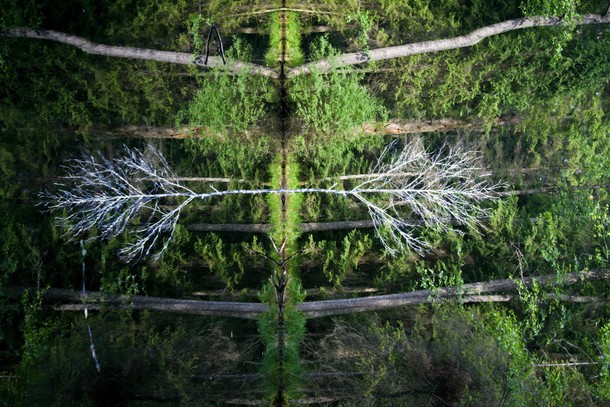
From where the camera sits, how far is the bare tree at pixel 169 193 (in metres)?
7.96

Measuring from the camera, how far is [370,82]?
9.06m

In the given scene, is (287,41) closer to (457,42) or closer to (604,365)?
(457,42)

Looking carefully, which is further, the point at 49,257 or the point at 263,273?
the point at 263,273

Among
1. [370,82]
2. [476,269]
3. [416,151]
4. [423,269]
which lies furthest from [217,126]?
[476,269]

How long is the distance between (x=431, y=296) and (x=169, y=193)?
3.99 meters

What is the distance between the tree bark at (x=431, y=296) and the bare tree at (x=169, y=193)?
Result: 711 mm

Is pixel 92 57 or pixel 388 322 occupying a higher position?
pixel 92 57

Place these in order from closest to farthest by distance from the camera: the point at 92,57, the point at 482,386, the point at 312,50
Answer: the point at 482,386, the point at 92,57, the point at 312,50

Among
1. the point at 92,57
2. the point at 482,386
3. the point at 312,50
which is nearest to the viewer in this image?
the point at 482,386

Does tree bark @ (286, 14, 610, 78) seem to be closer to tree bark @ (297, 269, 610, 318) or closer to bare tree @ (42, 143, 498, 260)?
bare tree @ (42, 143, 498, 260)

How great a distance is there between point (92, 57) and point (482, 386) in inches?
269

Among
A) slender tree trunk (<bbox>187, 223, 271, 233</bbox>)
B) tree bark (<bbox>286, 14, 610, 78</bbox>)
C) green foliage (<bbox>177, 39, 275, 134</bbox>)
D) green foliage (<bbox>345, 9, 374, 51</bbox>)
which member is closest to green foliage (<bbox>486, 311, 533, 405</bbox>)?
slender tree trunk (<bbox>187, 223, 271, 233</bbox>)

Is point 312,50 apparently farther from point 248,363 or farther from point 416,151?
point 248,363

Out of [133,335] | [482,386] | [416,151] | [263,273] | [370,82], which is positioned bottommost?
[482,386]
